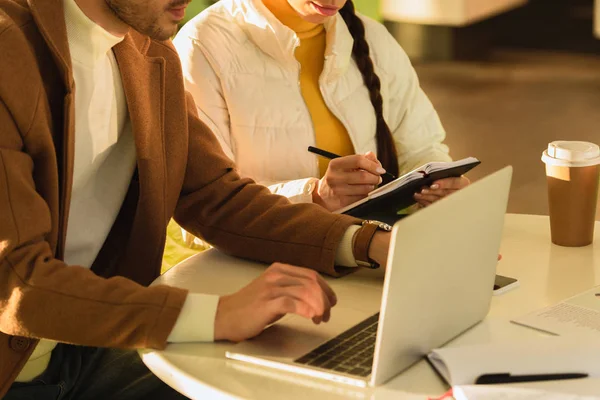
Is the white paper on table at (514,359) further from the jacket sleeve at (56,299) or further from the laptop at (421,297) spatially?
the jacket sleeve at (56,299)

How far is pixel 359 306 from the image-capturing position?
1435 mm

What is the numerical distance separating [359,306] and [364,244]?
0.47 feet

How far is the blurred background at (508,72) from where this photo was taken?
4.70 meters

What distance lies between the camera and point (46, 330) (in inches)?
50.3

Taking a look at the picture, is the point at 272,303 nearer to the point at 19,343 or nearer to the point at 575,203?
the point at 19,343

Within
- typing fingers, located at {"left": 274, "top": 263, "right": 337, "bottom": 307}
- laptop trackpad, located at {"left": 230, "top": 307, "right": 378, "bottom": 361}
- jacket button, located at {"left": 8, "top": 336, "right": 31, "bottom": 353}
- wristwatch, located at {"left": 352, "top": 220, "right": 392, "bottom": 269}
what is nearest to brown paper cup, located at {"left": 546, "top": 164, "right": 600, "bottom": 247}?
wristwatch, located at {"left": 352, "top": 220, "right": 392, "bottom": 269}

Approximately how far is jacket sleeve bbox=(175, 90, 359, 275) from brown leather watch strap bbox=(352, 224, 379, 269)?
0.10 feet

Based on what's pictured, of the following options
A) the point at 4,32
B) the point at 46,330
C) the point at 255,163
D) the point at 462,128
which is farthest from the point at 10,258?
the point at 462,128

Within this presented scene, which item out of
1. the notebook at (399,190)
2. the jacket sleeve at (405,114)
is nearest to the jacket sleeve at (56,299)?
the notebook at (399,190)

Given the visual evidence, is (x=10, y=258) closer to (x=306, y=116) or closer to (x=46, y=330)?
(x=46, y=330)

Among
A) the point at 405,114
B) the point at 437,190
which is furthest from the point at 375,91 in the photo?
the point at 437,190

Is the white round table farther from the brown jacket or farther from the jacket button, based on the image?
the jacket button

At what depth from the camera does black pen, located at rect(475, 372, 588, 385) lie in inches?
45.1

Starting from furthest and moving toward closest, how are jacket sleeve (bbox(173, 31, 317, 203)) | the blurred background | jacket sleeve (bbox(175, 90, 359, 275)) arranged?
the blurred background
jacket sleeve (bbox(173, 31, 317, 203))
jacket sleeve (bbox(175, 90, 359, 275))
